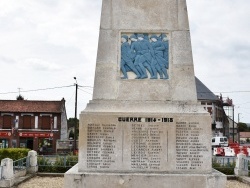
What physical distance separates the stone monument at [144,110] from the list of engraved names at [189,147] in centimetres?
2

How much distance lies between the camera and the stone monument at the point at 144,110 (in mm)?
8312

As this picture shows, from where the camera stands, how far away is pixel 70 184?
8.11 meters

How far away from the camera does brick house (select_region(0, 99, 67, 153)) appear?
4381 centimetres

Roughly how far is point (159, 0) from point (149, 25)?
0.68 meters

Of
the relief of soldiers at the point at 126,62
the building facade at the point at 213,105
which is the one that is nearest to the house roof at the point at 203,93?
the building facade at the point at 213,105

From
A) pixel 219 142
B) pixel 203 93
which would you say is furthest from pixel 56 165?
pixel 203 93

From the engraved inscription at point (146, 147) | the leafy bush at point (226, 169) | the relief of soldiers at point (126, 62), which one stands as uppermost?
the relief of soldiers at point (126, 62)

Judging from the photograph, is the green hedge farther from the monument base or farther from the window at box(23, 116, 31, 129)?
the window at box(23, 116, 31, 129)

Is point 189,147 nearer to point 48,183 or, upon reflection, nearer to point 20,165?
point 48,183

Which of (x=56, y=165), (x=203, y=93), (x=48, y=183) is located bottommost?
(x=48, y=183)

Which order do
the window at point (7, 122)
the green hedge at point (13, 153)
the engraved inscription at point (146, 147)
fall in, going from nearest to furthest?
the engraved inscription at point (146, 147) < the green hedge at point (13, 153) < the window at point (7, 122)

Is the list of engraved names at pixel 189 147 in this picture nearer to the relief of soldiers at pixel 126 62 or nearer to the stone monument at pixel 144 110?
→ the stone monument at pixel 144 110

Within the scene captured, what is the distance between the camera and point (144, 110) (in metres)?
8.69

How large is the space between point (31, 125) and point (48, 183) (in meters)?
30.8
